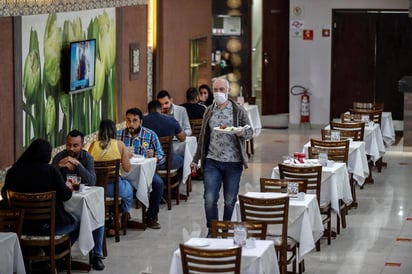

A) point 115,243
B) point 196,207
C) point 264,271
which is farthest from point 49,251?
point 196,207

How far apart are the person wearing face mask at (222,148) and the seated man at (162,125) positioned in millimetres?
2792

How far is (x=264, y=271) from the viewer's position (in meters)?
8.47

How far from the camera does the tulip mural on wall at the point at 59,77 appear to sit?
40.2 ft

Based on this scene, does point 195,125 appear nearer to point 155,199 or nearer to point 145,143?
point 145,143

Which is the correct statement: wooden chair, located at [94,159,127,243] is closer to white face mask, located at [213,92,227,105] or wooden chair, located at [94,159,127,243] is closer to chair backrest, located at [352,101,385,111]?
white face mask, located at [213,92,227,105]

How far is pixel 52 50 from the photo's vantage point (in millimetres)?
12969

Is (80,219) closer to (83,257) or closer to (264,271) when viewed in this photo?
(83,257)

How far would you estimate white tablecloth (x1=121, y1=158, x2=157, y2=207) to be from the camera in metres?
12.5

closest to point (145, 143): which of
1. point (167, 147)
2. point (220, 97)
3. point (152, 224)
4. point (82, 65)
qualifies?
point (167, 147)

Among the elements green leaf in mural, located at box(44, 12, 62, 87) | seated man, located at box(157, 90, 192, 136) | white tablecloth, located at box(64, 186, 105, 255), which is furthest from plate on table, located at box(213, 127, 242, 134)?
seated man, located at box(157, 90, 192, 136)

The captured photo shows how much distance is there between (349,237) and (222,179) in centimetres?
200

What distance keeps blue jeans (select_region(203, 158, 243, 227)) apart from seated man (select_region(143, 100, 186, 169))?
9.24 ft

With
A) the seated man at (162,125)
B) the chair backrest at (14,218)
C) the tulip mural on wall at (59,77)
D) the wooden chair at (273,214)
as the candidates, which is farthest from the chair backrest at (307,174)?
the chair backrest at (14,218)

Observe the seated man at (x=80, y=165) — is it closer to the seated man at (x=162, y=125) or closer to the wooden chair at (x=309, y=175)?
the wooden chair at (x=309, y=175)
